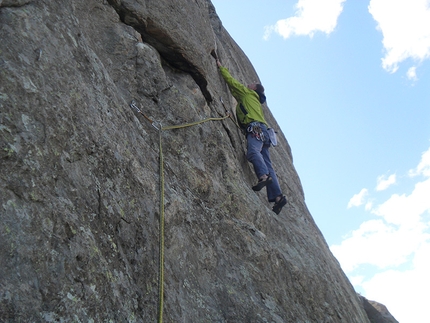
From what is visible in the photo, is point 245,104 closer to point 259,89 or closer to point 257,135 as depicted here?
point 259,89

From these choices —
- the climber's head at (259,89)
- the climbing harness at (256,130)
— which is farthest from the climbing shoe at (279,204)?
the climber's head at (259,89)

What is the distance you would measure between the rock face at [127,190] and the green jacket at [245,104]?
73cm

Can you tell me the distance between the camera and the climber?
7.60 meters

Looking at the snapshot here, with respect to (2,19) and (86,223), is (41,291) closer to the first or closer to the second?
(86,223)

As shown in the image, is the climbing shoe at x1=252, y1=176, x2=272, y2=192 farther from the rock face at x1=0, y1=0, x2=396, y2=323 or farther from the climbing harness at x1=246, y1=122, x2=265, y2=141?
the climbing harness at x1=246, y1=122, x2=265, y2=141

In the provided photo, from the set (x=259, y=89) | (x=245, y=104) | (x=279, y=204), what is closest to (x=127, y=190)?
(x=279, y=204)

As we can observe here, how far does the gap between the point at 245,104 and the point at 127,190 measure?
189 inches

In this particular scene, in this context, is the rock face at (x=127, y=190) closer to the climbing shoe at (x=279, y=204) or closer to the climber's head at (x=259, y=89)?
the climbing shoe at (x=279, y=204)

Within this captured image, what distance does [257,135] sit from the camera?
8.11 metres

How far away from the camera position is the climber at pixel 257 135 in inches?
299

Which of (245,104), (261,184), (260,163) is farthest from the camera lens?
(245,104)

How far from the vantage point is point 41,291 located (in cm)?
284

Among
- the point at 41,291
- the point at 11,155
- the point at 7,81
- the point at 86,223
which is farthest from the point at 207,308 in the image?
the point at 7,81

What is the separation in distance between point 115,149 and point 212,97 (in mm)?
3895
